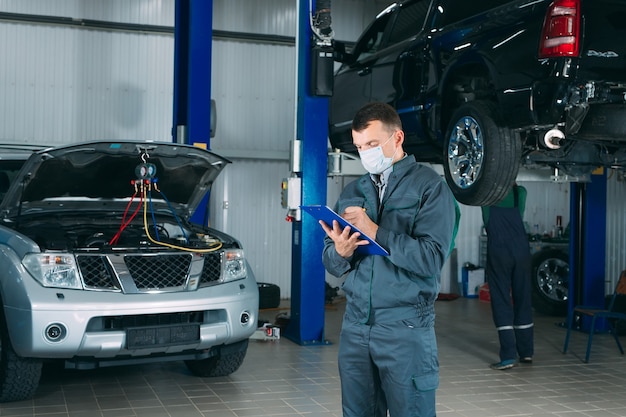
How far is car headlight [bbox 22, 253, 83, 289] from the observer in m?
4.71

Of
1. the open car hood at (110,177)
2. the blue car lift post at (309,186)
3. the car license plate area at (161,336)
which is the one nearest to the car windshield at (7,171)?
the open car hood at (110,177)

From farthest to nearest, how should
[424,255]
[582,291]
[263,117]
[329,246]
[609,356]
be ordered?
[263,117] < [582,291] < [609,356] < [329,246] < [424,255]

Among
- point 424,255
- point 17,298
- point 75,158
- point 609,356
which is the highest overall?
point 75,158

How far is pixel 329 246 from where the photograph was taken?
297 cm

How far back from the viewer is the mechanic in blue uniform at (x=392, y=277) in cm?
272

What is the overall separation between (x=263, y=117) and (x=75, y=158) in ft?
20.8

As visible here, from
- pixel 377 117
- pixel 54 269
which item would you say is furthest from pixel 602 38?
pixel 54 269

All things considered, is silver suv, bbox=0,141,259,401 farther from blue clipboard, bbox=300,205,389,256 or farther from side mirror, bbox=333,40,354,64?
blue clipboard, bbox=300,205,389,256

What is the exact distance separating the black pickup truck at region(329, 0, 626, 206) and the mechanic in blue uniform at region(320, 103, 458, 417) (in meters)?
2.43

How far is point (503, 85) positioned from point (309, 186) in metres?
2.52

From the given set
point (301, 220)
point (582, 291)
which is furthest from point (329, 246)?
point (582, 291)

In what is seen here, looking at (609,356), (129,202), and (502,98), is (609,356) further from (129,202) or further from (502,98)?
(129,202)

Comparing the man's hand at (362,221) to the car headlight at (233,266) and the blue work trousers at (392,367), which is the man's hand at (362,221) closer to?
the blue work trousers at (392,367)

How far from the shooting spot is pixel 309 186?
7.36 meters
